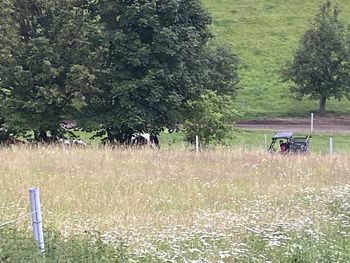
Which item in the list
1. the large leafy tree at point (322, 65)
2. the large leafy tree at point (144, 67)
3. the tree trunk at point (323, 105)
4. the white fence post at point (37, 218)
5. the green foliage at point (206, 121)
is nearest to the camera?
the white fence post at point (37, 218)

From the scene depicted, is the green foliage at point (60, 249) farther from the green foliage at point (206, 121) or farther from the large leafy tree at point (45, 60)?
the green foliage at point (206, 121)

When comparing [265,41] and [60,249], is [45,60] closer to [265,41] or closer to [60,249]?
[60,249]

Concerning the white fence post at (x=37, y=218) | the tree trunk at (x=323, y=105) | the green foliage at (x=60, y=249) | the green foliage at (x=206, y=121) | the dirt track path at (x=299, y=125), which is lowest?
the dirt track path at (x=299, y=125)

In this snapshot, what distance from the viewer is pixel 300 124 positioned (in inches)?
1508

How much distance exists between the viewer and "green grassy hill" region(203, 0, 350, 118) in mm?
43562

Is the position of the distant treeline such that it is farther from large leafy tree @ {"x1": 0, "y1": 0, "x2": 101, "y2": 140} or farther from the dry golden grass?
the dry golden grass

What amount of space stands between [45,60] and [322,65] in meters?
21.1

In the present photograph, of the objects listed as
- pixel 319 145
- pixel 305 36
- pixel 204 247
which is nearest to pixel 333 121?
pixel 305 36

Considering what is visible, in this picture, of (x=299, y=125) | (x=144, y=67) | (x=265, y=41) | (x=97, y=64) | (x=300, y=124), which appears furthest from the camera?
(x=265, y=41)

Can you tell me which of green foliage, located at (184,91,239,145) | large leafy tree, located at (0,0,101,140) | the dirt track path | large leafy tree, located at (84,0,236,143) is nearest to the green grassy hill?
the dirt track path

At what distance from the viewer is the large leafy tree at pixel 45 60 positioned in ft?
79.8

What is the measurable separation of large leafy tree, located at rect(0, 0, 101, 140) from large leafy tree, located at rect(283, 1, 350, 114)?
1869cm

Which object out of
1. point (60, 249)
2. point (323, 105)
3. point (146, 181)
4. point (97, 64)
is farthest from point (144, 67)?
point (323, 105)

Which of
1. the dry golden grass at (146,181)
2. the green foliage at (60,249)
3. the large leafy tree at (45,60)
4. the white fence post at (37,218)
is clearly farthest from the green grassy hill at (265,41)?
the white fence post at (37,218)
